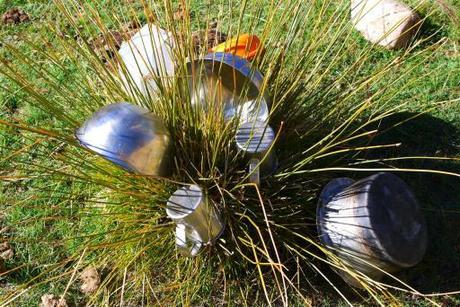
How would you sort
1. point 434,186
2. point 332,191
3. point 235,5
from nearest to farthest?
point 332,191 < point 434,186 < point 235,5

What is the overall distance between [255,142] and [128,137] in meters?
0.46

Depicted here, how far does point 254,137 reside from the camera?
202cm

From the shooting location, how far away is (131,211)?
228 cm

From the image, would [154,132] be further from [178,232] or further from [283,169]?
[283,169]

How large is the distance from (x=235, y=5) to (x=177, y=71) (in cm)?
152

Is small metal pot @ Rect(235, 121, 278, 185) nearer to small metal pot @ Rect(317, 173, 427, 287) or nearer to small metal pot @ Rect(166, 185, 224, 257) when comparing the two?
small metal pot @ Rect(166, 185, 224, 257)

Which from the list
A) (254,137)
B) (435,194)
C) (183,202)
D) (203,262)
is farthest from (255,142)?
(435,194)

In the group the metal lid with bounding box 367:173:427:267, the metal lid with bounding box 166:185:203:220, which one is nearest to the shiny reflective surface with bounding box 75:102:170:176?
the metal lid with bounding box 166:185:203:220

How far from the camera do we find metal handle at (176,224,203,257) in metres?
2.04

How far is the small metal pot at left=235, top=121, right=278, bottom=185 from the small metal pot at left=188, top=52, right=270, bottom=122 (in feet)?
0.15

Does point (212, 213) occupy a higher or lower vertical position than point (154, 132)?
lower

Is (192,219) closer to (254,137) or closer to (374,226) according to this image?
(254,137)

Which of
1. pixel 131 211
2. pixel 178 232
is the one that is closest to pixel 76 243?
pixel 131 211

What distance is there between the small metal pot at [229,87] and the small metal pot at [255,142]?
0.04m
